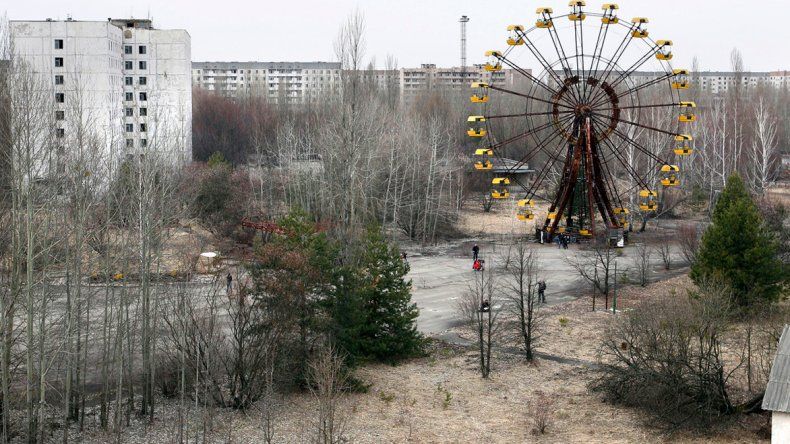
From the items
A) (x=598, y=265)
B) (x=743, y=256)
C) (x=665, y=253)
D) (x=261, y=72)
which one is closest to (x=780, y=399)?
(x=743, y=256)

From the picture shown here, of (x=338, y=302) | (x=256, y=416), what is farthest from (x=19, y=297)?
(x=338, y=302)

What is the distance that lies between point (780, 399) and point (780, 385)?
11.1 inches

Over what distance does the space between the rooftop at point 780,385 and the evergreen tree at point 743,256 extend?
35.7ft

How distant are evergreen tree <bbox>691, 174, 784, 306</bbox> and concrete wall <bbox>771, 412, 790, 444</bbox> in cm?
1148

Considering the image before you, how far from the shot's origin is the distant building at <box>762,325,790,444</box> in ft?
53.4

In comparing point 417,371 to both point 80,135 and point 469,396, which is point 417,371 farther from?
point 80,135

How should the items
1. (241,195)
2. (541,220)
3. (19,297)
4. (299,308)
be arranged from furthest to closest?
(541,220), (241,195), (299,308), (19,297)

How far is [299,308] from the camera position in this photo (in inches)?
857

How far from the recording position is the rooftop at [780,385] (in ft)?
53.4

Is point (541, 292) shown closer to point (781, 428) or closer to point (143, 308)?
point (781, 428)

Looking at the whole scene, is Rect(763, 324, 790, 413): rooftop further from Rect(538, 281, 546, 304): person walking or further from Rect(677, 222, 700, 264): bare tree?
Rect(677, 222, 700, 264): bare tree

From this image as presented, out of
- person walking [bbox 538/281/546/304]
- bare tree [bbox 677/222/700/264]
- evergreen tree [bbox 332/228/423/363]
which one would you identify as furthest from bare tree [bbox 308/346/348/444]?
bare tree [bbox 677/222/700/264]

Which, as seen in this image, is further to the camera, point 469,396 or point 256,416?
point 469,396

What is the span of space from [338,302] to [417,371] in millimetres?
3081
